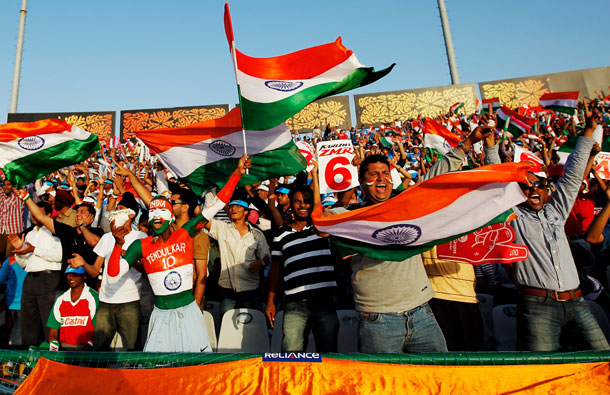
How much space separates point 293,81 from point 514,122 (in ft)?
17.4

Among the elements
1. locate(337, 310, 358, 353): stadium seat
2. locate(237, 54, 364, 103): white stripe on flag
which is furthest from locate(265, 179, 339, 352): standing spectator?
locate(237, 54, 364, 103): white stripe on flag

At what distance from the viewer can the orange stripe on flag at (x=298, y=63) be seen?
485 cm

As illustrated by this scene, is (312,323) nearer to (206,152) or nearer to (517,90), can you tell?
(206,152)

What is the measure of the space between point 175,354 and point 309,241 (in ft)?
5.90

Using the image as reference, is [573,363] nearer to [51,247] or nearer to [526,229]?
[526,229]

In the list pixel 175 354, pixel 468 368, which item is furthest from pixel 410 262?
pixel 175 354

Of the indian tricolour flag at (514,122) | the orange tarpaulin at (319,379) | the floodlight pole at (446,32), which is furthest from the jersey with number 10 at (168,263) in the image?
the floodlight pole at (446,32)

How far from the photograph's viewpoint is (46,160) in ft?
19.1

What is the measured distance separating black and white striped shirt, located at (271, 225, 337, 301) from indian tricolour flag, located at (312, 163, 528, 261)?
30.9 inches

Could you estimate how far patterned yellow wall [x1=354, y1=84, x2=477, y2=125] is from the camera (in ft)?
81.7

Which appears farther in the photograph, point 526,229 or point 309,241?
point 309,241

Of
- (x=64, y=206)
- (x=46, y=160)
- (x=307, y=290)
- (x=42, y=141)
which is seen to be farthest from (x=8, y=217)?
(x=307, y=290)

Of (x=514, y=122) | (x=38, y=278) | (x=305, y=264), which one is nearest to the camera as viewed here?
(x=305, y=264)

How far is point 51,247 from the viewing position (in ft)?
17.8
